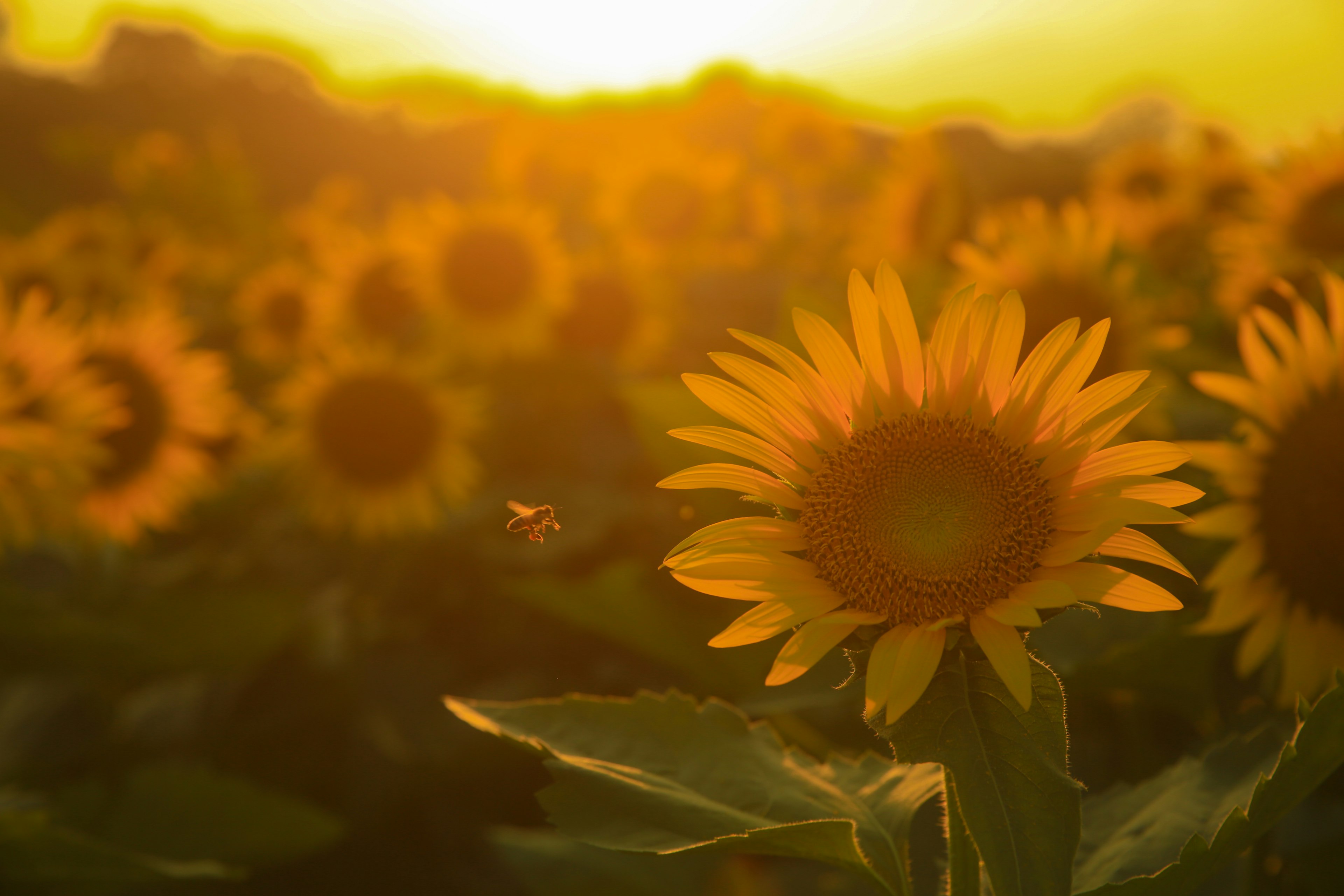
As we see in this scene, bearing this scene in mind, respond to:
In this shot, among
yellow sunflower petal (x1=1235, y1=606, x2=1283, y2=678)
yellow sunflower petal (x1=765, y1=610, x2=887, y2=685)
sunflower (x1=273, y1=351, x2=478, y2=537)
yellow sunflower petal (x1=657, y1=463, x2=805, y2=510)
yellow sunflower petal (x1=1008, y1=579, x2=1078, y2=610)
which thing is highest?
sunflower (x1=273, y1=351, x2=478, y2=537)

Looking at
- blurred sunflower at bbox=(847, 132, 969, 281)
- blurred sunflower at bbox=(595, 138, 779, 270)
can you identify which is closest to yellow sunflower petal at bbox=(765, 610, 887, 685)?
blurred sunflower at bbox=(847, 132, 969, 281)

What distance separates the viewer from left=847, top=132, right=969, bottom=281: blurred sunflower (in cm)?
585

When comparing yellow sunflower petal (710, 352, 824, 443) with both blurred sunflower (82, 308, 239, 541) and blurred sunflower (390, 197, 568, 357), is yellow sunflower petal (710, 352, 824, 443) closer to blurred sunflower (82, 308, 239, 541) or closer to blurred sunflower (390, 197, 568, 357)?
blurred sunflower (82, 308, 239, 541)

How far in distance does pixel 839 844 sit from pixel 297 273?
6.50 metres

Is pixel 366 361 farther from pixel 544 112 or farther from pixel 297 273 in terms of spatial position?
pixel 544 112

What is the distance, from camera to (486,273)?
18.4 ft

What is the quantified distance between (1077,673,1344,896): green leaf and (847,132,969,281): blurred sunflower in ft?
14.3

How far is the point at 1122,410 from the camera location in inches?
38.5

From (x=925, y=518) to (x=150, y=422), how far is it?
4.11 meters

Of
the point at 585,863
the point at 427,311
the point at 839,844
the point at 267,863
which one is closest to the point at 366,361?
Answer: the point at 427,311

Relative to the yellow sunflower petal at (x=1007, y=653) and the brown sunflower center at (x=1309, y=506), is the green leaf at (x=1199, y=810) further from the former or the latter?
the brown sunflower center at (x=1309, y=506)

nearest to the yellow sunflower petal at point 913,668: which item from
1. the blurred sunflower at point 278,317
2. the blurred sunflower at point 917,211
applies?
the blurred sunflower at point 917,211

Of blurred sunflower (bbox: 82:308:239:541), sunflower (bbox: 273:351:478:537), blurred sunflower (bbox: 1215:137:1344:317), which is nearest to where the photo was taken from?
blurred sunflower (bbox: 1215:137:1344:317)

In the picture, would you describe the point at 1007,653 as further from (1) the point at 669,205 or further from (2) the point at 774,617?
(1) the point at 669,205
